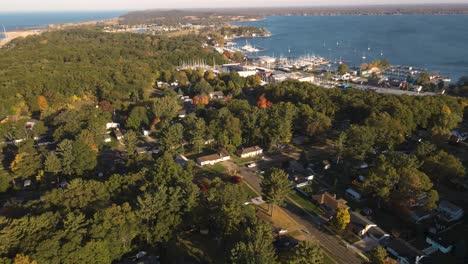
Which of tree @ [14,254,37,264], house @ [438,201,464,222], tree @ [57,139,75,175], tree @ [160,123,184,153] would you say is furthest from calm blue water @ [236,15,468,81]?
tree @ [14,254,37,264]

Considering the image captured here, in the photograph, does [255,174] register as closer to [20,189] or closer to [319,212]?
[319,212]

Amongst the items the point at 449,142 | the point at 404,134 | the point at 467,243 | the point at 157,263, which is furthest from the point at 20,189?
the point at 449,142

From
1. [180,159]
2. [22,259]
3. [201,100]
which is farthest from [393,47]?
[22,259]

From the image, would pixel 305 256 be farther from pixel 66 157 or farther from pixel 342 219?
→ pixel 66 157

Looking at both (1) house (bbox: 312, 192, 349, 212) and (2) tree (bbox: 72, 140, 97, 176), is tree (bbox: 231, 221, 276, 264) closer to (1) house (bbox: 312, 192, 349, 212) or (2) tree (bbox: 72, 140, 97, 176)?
(1) house (bbox: 312, 192, 349, 212)

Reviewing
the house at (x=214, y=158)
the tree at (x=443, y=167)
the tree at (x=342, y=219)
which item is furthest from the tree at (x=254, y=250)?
the tree at (x=443, y=167)
